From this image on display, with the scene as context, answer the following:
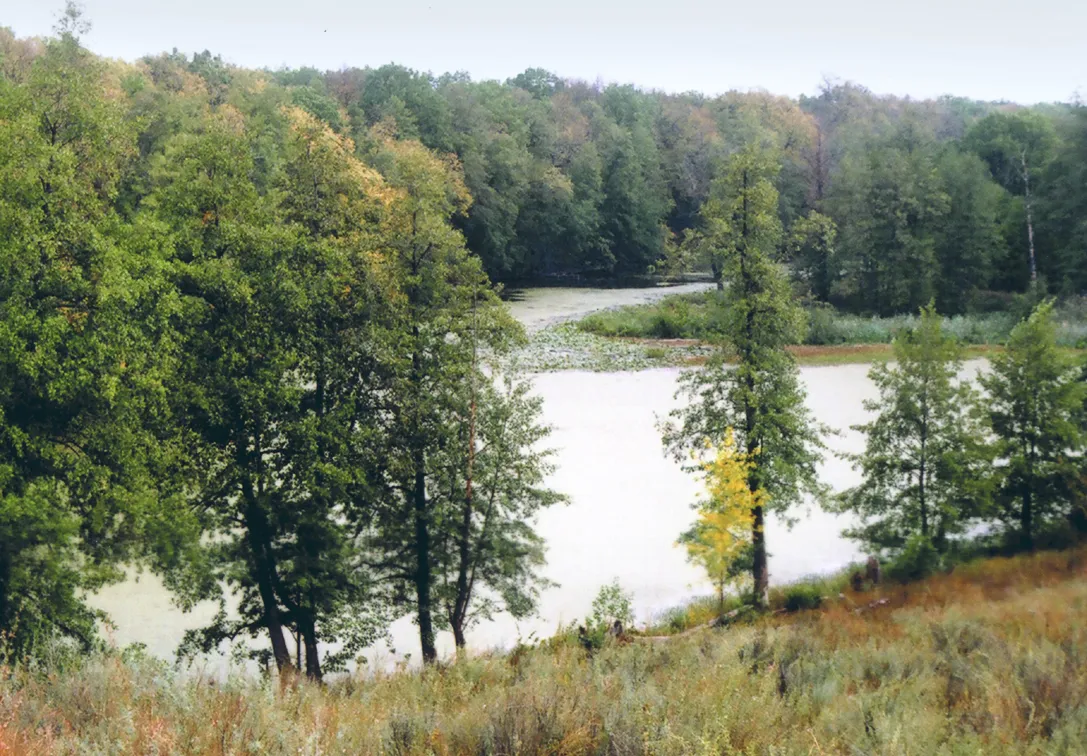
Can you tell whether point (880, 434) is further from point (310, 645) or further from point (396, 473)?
point (310, 645)

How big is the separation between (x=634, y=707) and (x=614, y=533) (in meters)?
16.2

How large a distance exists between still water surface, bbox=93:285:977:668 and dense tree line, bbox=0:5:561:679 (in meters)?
2.40

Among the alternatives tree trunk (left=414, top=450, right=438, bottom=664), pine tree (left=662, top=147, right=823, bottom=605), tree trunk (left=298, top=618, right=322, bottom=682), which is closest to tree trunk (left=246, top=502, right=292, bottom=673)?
tree trunk (left=298, top=618, right=322, bottom=682)

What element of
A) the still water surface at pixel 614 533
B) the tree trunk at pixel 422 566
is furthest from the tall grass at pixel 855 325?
the tree trunk at pixel 422 566

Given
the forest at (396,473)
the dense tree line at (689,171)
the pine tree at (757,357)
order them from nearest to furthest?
the forest at (396,473)
the pine tree at (757,357)
the dense tree line at (689,171)

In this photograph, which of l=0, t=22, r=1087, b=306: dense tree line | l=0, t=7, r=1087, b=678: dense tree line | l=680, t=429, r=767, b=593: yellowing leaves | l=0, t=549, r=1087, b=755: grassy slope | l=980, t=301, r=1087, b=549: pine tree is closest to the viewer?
l=0, t=549, r=1087, b=755: grassy slope

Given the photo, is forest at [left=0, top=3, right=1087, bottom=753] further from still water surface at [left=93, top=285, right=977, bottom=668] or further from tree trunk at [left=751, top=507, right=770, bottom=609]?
still water surface at [left=93, top=285, right=977, bottom=668]

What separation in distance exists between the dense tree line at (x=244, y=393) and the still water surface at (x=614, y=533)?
2.40 m

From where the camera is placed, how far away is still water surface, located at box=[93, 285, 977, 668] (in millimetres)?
17828

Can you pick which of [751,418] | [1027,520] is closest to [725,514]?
[751,418]

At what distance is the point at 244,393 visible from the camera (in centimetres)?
1362

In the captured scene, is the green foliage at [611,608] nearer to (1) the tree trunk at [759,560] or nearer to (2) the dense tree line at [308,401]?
(2) the dense tree line at [308,401]

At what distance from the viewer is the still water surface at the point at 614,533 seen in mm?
17828

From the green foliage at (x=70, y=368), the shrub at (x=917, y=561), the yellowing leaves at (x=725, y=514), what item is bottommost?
the shrub at (x=917, y=561)
